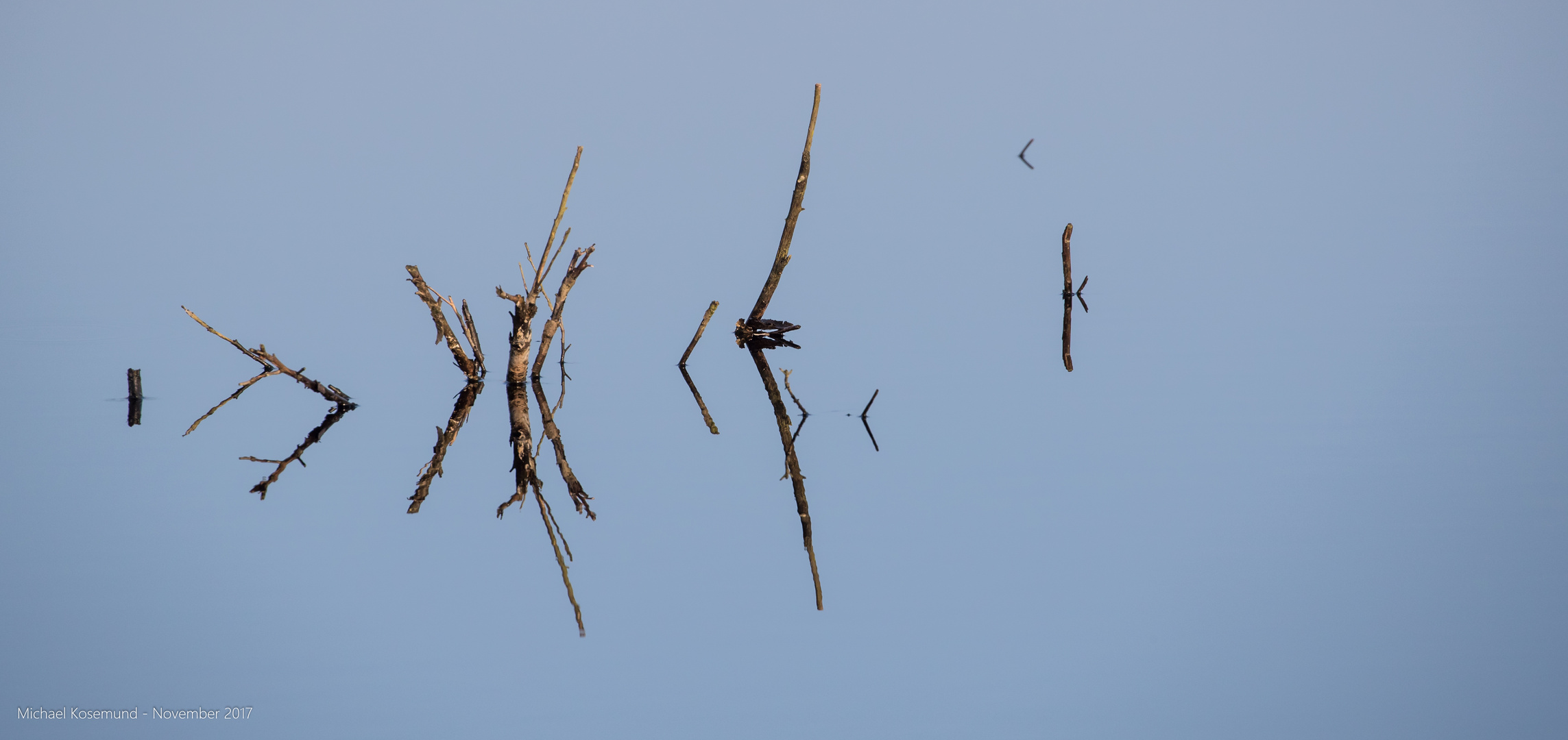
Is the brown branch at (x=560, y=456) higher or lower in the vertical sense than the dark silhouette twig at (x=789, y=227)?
lower

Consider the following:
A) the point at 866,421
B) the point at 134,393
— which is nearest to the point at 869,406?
the point at 866,421

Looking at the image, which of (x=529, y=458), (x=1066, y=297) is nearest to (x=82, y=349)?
(x=529, y=458)

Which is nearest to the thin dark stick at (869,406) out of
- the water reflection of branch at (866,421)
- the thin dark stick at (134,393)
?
the water reflection of branch at (866,421)

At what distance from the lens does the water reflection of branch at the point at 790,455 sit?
7484mm

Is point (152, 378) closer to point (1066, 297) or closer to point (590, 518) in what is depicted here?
point (590, 518)

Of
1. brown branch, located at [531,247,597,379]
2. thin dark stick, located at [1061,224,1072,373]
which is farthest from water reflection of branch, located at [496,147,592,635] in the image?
thin dark stick, located at [1061,224,1072,373]

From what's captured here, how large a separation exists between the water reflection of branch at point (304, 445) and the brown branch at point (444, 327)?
0.91 meters

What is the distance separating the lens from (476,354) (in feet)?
38.0

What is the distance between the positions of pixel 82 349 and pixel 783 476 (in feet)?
26.9

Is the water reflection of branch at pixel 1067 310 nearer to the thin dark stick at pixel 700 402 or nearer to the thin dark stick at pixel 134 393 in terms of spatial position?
the thin dark stick at pixel 700 402

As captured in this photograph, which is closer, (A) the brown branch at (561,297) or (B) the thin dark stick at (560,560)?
(B) the thin dark stick at (560,560)

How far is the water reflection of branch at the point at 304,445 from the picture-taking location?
28.5 feet

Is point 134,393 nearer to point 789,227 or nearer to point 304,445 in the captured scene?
point 304,445

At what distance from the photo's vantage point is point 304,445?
962cm
